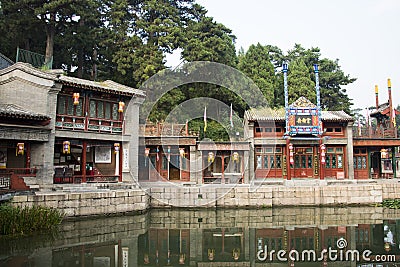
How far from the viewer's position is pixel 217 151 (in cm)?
2173

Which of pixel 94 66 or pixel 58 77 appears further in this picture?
pixel 94 66

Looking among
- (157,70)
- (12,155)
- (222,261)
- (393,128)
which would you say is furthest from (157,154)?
(393,128)

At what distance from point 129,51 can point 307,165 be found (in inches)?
603

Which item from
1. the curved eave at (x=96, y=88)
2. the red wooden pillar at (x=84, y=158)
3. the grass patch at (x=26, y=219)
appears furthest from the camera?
the red wooden pillar at (x=84, y=158)

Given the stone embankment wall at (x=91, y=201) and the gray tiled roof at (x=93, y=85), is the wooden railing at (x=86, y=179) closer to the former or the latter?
the stone embankment wall at (x=91, y=201)

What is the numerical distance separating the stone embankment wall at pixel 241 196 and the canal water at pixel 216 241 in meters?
0.74

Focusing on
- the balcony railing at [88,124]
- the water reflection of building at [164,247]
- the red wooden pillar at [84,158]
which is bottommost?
the water reflection of building at [164,247]

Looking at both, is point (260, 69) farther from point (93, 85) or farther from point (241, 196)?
point (93, 85)

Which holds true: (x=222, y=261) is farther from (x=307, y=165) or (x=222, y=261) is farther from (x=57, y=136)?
(x=307, y=165)

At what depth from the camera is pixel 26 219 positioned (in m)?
11.9

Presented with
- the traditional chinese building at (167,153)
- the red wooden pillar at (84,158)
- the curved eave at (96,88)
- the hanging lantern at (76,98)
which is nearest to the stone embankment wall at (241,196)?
the red wooden pillar at (84,158)

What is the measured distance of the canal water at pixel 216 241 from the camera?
974 cm

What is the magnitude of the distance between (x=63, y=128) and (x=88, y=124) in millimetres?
1335

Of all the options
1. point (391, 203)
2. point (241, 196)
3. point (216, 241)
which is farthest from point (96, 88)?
point (391, 203)
